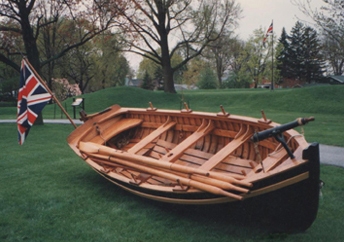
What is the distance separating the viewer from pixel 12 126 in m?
16.9

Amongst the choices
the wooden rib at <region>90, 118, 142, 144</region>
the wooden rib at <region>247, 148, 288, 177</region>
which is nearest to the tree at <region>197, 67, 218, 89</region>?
the wooden rib at <region>90, 118, 142, 144</region>

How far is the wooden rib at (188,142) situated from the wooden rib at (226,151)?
0.68 m

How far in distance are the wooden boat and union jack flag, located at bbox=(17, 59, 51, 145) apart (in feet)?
3.35

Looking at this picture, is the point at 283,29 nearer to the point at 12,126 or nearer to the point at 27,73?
the point at 12,126

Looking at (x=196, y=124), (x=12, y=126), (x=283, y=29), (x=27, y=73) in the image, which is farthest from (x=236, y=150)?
(x=283, y=29)

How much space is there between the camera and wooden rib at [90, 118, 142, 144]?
792cm

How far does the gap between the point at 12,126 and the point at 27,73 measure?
10.8 metres

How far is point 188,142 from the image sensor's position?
253 inches

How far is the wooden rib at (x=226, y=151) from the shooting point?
17.7 ft

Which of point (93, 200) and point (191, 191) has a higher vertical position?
point (191, 191)

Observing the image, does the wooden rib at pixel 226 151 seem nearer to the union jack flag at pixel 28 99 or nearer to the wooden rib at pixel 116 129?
the wooden rib at pixel 116 129

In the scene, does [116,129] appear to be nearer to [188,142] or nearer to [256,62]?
[188,142]

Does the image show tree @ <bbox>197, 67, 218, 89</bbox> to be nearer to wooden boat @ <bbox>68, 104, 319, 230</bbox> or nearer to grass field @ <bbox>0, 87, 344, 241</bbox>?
grass field @ <bbox>0, 87, 344, 241</bbox>

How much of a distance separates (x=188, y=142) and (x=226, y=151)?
89cm
